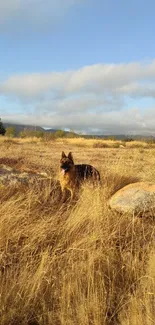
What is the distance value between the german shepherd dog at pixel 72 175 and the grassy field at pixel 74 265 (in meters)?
1.52

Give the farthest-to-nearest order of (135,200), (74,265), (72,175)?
(72,175) → (135,200) → (74,265)

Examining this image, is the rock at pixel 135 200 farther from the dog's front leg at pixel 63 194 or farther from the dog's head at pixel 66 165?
the dog's head at pixel 66 165

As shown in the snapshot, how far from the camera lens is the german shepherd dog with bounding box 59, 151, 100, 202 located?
7742 mm

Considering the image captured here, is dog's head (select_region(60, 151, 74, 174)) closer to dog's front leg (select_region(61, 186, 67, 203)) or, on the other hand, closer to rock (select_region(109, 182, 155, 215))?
dog's front leg (select_region(61, 186, 67, 203))

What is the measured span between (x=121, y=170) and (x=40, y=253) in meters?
4.87

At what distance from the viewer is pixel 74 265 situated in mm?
4262

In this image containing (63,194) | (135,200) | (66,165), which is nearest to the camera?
(135,200)

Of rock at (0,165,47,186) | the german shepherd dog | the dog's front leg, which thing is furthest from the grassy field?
the german shepherd dog

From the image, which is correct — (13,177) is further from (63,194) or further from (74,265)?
(74,265)

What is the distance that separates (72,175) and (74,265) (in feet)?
12.7

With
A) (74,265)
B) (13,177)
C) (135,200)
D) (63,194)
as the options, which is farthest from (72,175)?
(74,265)

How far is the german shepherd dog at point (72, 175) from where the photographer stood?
7.74m

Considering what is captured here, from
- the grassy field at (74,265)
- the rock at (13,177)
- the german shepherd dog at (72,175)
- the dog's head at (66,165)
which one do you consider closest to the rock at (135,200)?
the grassy field at (74,265)

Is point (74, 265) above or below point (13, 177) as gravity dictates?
below
